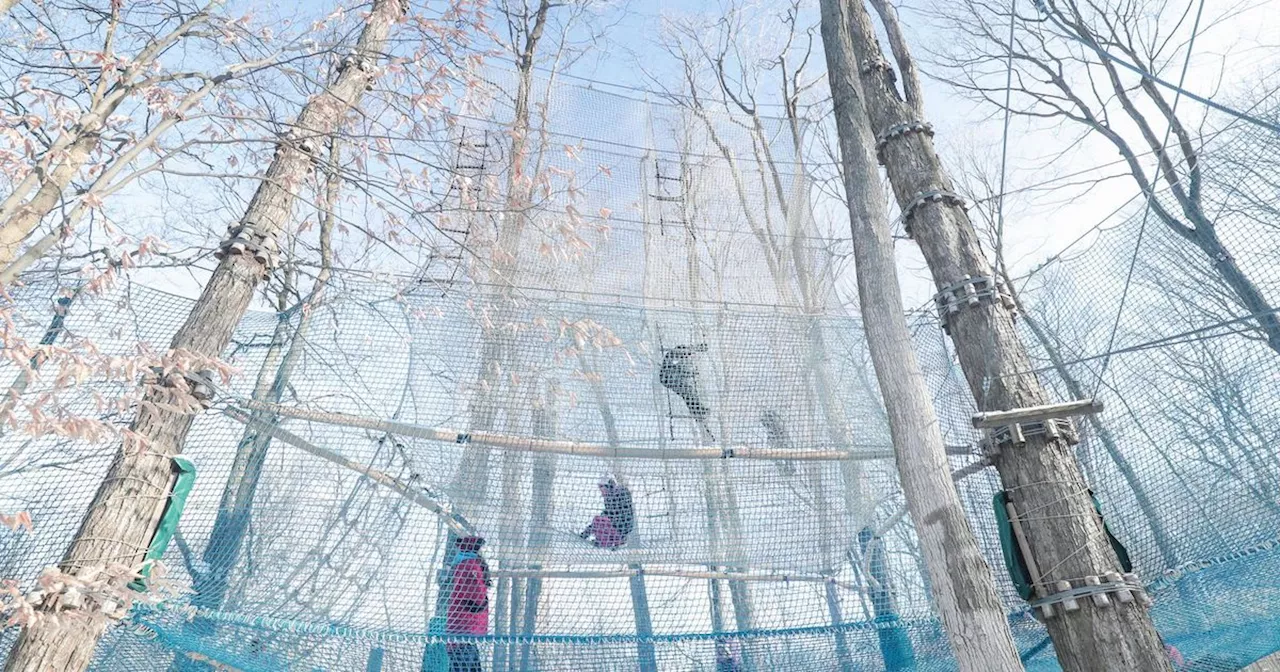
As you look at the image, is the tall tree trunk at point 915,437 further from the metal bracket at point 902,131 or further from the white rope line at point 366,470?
the white rope line at point 366,470

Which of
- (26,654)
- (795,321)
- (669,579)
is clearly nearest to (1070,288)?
(795,321)

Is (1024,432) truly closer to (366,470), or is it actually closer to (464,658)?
(464,658)

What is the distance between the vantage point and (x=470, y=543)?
10.5 ft

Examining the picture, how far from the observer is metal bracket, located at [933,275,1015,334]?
2699mm

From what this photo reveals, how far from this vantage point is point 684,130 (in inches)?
208

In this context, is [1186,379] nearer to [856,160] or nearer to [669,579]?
[856,160]

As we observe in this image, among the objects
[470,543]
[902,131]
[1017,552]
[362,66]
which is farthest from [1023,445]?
[362,66]

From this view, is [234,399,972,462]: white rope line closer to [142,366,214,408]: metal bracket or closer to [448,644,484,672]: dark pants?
[142,366,214,408]: metal bracket

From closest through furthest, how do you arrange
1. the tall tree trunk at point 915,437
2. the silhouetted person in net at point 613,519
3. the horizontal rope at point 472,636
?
the tall tree trunk at point 915,437 < the horizontal rope at point 472,636 < the silhouetted person in net at point 613,519

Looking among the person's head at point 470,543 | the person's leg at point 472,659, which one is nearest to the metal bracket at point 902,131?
the person's head at point 470,543

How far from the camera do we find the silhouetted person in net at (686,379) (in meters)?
3.55

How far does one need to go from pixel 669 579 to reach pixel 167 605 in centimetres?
208

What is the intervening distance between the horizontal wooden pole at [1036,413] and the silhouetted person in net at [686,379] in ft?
4.58

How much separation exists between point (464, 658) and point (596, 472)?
93 cm
